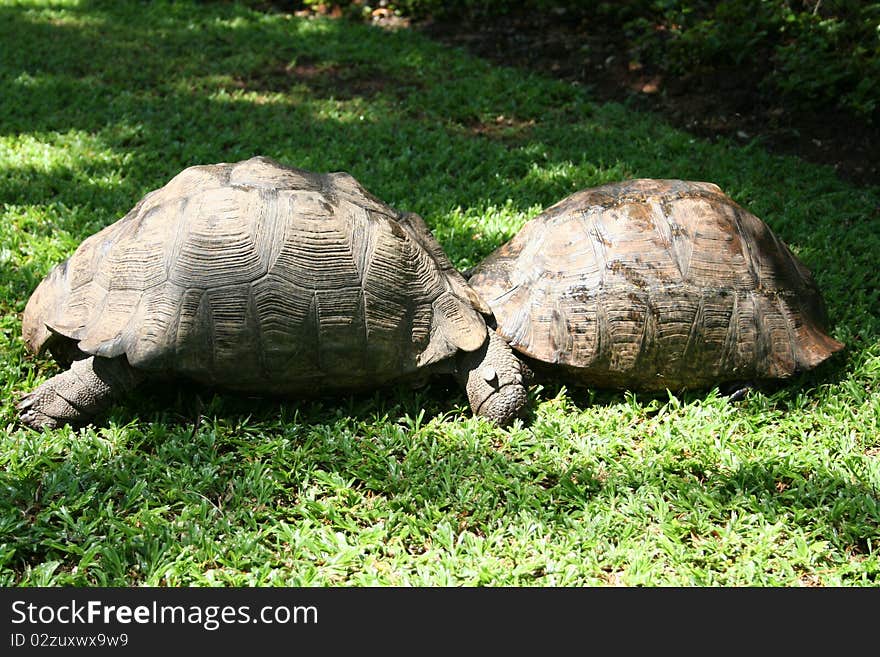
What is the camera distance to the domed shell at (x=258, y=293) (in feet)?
12.0

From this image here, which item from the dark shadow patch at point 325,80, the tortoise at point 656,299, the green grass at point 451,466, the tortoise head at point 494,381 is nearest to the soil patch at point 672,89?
the green grass at point 451,466

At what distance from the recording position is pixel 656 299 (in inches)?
156

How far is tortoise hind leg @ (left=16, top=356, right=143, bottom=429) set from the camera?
146 inches

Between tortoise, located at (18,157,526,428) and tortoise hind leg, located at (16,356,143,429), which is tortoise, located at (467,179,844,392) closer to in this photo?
tortoise, located at (18,157,526,428)

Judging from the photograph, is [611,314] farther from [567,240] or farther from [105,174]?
[105,174]

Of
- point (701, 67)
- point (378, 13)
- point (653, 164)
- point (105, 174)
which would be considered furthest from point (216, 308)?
point (378, 13)

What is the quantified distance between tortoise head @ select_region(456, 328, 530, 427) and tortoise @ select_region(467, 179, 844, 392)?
120 millimetres

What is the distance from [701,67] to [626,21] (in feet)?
5.12

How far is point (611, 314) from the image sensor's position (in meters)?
3.95

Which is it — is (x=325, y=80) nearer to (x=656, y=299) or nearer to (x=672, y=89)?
(x=672, y=89)

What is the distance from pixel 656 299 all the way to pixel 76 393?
2843 mm

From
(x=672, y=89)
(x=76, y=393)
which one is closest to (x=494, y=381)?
(x=76, y=393)

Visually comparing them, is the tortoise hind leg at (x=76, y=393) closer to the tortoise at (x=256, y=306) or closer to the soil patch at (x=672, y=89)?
the tortoise at (x=256, y=306)

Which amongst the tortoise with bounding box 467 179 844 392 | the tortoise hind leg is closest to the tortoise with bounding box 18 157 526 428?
the tortoise hind leg
